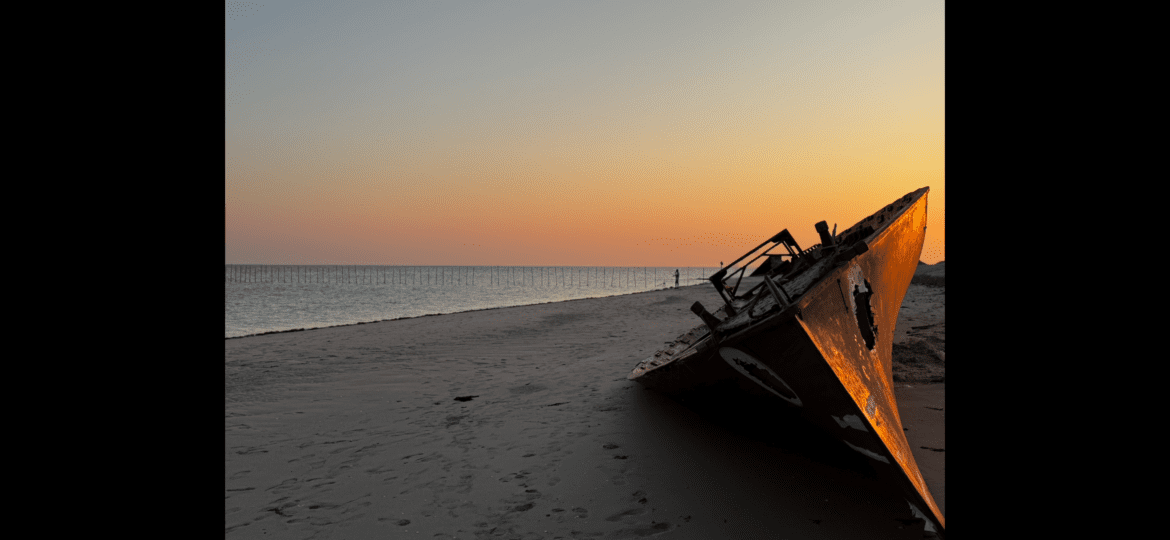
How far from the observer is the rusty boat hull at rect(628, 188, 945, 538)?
3.49 m

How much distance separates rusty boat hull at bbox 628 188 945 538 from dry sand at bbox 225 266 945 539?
33cm

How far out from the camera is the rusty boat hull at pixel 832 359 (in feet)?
11.4

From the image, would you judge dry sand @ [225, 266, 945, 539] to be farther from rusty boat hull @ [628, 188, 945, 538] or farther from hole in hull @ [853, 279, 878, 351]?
hole in hull @ [853, 279, 878, 351]

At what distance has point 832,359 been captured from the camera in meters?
3.60

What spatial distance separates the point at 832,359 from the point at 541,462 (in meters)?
2.84

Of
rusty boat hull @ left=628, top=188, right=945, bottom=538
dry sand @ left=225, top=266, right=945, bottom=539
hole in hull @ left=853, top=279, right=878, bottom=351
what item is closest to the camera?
rusty boat hull @ left=628, top=188, right=945, bottom=538

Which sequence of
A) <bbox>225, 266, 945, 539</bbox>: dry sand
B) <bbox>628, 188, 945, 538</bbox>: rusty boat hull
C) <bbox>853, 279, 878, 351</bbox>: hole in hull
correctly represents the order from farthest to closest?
1. <bbox>853, 279, 878, 351</bbox>: hole in hull
2. <bbox>225, 266, 945, 539</bbox>: dry sand
3. <bbox>628, 188, 945, 538</bbox>: rusty boat hull

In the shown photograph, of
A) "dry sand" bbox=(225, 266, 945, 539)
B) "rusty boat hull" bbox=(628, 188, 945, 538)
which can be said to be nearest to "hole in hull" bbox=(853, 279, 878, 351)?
"rusty boat hull" bbox=(628, 188, 945, 538)

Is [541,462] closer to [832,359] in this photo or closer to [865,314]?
[832,359]

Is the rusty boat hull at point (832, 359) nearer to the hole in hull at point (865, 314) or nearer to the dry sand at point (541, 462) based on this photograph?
the hole in hull at point (865, 314)

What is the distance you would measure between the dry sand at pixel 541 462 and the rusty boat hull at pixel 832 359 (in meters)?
0.33
